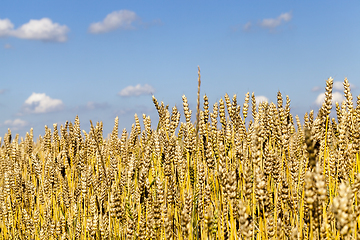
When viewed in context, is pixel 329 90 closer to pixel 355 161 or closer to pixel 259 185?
pixel 355 161

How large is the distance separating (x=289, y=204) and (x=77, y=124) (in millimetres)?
2888

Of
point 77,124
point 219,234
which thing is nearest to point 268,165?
point 219,234

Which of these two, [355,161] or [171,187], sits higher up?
[355,161]

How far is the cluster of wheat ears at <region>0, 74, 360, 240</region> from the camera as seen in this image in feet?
4.81

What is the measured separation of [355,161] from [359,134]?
379mm

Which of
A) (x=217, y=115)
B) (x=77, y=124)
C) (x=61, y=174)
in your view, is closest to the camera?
(x=217, y=115)

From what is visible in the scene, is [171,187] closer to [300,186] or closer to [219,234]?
[219,234]

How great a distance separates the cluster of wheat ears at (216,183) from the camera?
146cm

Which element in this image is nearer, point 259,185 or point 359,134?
point 259,185

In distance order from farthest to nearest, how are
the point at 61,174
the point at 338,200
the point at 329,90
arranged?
the point at 61,174 → the point at 329,90 → the point at 338,200

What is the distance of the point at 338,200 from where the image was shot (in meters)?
→ 1.06

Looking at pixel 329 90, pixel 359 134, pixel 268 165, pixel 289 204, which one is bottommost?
pixel 289 204

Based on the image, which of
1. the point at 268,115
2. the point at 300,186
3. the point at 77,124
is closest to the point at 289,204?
the point at 300,186

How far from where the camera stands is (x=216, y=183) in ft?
7.74
